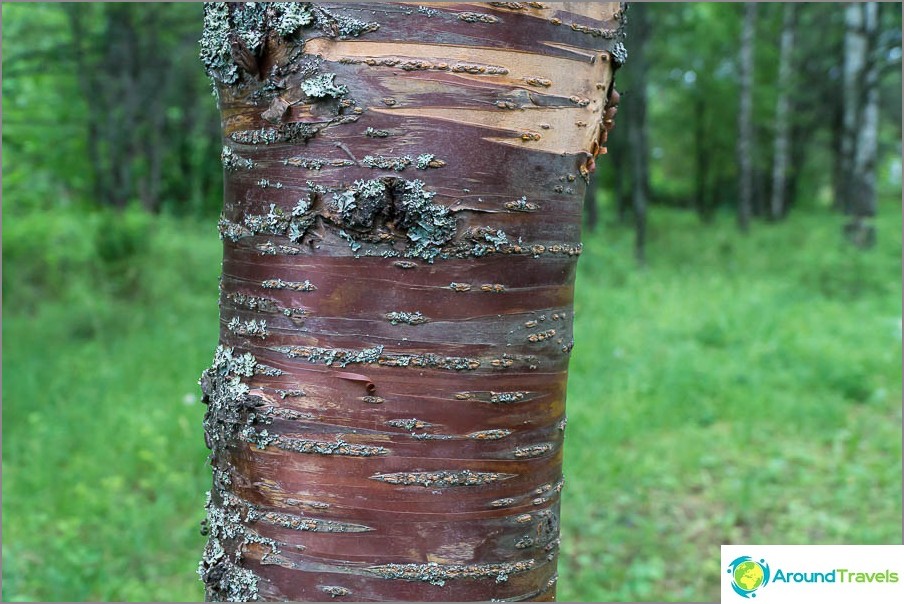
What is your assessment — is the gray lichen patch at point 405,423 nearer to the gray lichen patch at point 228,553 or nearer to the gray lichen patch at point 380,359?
the gray lichen patch at point 380,359

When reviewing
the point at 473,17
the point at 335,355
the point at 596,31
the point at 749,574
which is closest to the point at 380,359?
the point at 335,355

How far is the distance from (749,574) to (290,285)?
4.24 feet

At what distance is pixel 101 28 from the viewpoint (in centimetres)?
1364

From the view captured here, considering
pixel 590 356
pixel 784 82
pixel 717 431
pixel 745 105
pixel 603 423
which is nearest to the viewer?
pixel 603 423

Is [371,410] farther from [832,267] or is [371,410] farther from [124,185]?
[124,185]

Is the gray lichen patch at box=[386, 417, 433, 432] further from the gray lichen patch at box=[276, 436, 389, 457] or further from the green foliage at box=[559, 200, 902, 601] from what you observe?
the green foliage at box=[559, 200, 902, 601]

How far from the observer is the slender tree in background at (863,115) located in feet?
37.9

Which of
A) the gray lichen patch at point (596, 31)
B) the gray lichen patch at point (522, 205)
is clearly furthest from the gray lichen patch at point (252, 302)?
the gray lichen patch at point (596, 31)

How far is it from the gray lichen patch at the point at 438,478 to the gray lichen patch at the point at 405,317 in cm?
23

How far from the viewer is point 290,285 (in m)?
1.19

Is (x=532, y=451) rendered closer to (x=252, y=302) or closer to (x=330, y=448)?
(x=330, y=448)

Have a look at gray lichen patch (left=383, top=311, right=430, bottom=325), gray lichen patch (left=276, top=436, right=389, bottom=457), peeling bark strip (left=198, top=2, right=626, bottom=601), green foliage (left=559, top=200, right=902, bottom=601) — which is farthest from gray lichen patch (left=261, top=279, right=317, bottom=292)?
green foliage (left=559, top=200, right=902, bottom=601)

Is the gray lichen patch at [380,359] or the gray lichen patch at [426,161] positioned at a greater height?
the gray lichen patch at [426,161]

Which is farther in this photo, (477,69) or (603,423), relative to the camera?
(603,423)
